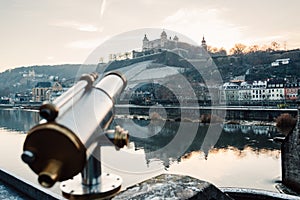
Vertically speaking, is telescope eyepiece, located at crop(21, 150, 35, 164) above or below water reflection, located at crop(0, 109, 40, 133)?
above

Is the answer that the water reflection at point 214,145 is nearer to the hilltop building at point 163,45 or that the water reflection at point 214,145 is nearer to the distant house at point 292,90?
the hilltop building at point 163,45

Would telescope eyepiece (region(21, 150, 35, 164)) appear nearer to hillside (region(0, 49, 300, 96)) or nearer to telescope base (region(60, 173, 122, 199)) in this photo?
telescope base (region(60, 173, 122, 199))

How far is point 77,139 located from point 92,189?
32 cm

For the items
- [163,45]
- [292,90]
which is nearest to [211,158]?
[163,45]

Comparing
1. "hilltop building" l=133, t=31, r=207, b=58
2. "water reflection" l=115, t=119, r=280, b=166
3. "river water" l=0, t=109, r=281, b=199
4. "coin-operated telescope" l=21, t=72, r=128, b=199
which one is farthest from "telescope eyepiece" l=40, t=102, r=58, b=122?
"water reflection" l=115, t=119, r=280, b=166

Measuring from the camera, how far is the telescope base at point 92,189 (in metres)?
1.09

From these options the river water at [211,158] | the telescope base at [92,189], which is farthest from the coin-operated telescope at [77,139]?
the river water at [211,158]

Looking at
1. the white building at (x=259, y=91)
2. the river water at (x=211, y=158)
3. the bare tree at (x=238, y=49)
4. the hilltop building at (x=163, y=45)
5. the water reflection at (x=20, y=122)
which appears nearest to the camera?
the hilltop building at (x=163, y=45)

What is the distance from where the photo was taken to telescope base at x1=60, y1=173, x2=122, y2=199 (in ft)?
3.56

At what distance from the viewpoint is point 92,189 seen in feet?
3.67

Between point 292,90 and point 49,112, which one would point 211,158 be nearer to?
point 49,112

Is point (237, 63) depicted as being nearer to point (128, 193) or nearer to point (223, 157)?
point (223, 157)

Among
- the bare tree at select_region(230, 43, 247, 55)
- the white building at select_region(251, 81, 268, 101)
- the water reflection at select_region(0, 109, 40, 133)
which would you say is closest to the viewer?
the water reflection at select_region(0, 109, 40, 133)

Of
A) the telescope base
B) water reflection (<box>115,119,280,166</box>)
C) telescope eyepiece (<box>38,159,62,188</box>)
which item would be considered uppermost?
telescope eyepiece (<box>38,159,62,188</box>)
